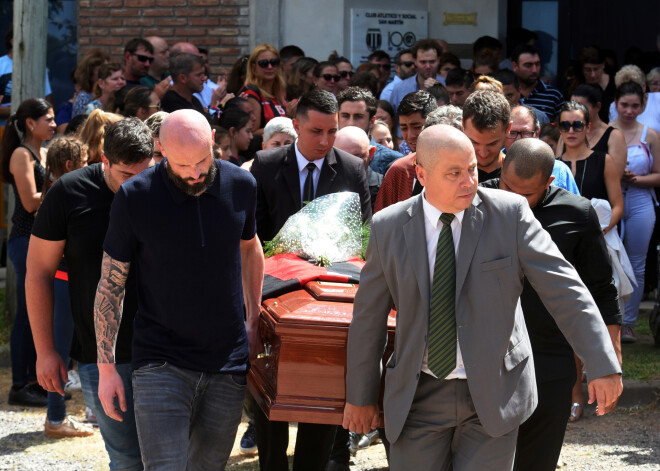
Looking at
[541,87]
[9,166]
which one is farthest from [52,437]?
[541,87]

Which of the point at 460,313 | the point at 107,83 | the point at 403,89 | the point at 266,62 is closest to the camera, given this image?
the point at 460,313

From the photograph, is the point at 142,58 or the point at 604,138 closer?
the point at 604,138

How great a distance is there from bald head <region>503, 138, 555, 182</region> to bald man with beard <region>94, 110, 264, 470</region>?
1192mm

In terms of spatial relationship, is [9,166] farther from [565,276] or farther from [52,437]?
[565,276]

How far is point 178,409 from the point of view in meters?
3.99

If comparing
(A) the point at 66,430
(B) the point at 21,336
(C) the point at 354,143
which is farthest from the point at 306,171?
(B) the point at 21,336

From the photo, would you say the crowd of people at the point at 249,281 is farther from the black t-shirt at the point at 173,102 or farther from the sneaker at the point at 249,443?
the black t-shirt at the point at 173,102

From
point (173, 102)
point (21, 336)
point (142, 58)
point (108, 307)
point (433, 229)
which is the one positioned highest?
point (142, 58)

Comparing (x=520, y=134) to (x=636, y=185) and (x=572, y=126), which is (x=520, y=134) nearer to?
(x=572, y=126)

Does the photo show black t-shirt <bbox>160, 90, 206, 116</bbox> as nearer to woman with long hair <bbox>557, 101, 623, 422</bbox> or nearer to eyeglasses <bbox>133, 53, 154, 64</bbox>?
eyeglasses <bbox>133, 53, 154, 64</bbox>

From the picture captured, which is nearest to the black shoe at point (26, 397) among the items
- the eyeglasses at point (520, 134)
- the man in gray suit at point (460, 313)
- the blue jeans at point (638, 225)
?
the eyeglasses at point (520, 134)

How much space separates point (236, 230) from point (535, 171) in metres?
1.28

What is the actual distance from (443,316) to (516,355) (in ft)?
1.06

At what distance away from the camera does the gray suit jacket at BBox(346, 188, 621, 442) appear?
11.9 ft
